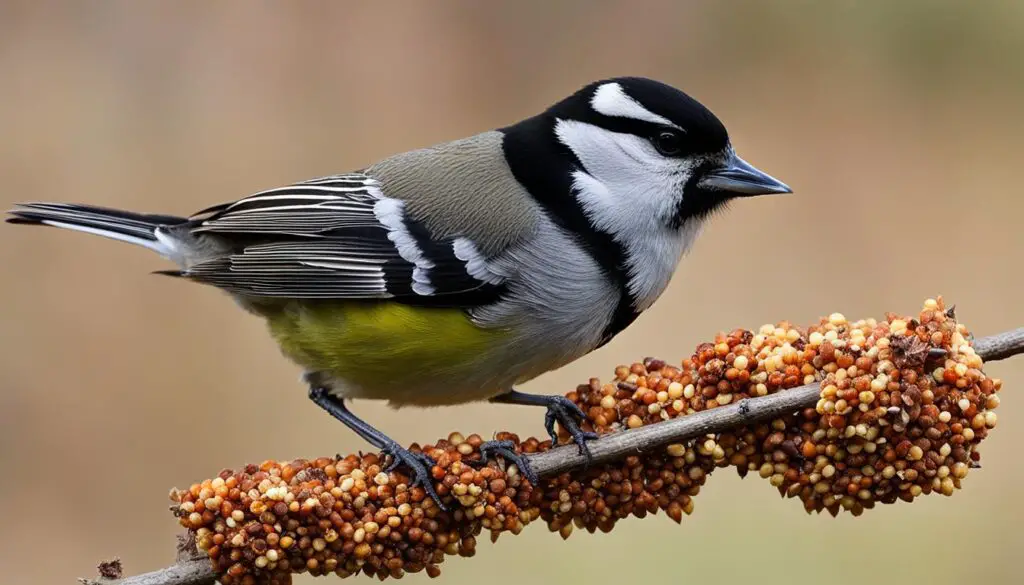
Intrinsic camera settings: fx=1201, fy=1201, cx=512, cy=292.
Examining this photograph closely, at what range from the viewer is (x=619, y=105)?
393cm

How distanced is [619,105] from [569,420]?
116 cm

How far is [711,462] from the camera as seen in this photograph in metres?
3.20

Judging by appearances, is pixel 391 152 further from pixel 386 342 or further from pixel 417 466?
pixel 417 466

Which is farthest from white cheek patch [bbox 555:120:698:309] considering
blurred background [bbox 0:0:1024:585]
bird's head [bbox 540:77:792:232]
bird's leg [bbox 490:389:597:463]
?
blurred background [bbox 0:0:1024:585]

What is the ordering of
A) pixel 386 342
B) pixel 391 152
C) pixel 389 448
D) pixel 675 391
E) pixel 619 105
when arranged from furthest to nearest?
1. pixel 391 152
2. pixel 619 105
3. pixel 386 342
4. pixel 389 448
5. pixel 675 391

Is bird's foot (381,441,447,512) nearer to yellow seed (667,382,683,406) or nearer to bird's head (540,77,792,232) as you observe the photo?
yellow seed (667,382,683,406)

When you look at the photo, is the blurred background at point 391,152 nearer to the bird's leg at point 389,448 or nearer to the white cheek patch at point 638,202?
the bird's leg at point 389,448

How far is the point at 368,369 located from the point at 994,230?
14.9ft

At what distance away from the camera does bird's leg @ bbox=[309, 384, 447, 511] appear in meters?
3.17

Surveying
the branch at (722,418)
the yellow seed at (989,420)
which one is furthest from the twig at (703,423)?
the yellow seed at (989,420)

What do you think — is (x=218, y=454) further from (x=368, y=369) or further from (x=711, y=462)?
(x=711, y=462)

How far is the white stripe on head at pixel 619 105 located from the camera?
3.88 metres

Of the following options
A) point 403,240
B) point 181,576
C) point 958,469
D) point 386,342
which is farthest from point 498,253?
point 958,469

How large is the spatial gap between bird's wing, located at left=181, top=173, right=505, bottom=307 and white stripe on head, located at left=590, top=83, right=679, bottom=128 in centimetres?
64
